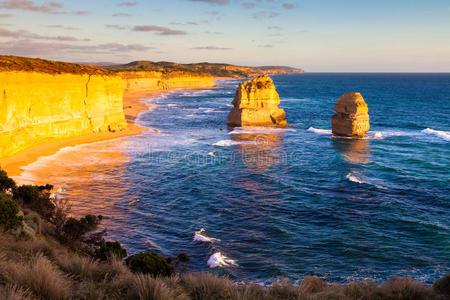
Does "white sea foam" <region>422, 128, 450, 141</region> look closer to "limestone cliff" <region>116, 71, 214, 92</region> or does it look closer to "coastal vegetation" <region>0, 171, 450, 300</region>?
"coastal vegetation" <region>0, 171, 450, 300</region>

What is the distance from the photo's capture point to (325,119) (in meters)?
68.0

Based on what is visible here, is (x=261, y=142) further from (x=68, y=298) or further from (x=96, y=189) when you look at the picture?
(x=68, y=298)

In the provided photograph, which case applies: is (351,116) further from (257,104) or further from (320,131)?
(257,104)

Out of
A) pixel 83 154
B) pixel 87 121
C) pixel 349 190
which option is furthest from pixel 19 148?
pixel 349 190

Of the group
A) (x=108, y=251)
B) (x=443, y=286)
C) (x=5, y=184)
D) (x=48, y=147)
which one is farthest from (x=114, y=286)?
(x=48, y=147)

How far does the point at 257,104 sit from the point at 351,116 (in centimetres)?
1446

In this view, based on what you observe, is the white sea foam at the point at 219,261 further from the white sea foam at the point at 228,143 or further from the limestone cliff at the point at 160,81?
the limestone cliff at the point at 160,81

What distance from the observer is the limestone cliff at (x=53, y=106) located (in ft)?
106

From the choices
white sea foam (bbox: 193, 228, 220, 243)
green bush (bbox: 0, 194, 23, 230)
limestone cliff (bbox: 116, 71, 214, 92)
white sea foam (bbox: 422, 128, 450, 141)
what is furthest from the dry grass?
limestone cliff (bbox: 116, 71, 214, 92)

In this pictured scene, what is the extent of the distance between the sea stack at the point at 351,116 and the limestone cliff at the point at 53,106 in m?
29.4

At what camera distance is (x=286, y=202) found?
24.5 m

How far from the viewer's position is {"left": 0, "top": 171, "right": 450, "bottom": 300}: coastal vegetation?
6926 millimetres

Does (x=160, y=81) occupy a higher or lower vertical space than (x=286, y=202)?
higher

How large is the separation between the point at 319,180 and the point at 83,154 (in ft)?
74.6
